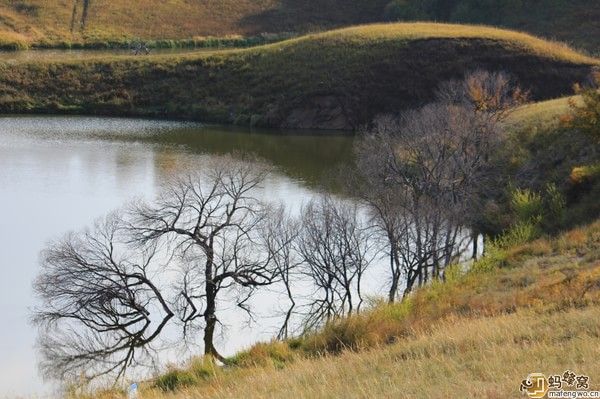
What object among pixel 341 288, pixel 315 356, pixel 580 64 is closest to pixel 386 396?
pixel 315 356

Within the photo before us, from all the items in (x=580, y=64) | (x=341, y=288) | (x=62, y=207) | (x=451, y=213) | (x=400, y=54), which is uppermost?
(x=400, y=54)

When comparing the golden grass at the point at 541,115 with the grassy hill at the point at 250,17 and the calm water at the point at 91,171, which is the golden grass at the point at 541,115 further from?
the grassy hill at the point at 250,17

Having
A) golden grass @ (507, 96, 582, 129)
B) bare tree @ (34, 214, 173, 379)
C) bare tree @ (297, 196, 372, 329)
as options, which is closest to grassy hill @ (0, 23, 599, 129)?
golden grass @ (507, 96, 582, 129)

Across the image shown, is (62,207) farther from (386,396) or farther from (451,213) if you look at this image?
(386,396)

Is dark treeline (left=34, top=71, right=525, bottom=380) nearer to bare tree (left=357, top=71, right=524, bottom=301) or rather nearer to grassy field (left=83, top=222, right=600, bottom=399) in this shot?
bare tree (left=357, top=71, right=524, bottom=301)

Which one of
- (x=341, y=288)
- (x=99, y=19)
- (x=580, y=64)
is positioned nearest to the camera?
(x=341, y=288)

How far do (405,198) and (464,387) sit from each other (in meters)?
17.1

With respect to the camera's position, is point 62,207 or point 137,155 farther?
point 137,155

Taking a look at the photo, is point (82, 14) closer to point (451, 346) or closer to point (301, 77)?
point (301, 77)

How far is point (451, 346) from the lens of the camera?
37.9 feet

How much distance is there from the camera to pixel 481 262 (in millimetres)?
21859

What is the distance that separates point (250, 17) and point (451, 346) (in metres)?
81.3

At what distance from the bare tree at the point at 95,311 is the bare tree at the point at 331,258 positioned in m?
4.76

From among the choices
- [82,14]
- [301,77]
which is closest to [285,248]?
[301,77]
